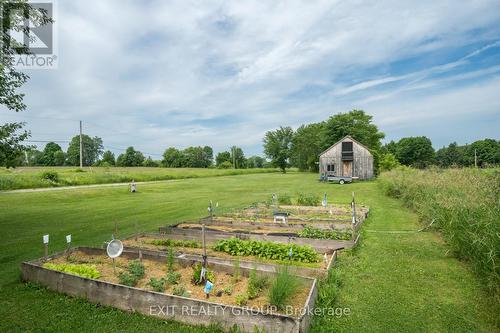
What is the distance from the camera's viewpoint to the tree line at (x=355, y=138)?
4812 cm

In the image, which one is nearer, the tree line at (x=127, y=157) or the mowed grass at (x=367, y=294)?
the mowed grass at (x=367, y=294)

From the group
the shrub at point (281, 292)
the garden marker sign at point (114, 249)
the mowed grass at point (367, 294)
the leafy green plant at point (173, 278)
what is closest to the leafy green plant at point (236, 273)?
the leafy green plant at point (173, 278)

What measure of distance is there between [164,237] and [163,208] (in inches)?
281

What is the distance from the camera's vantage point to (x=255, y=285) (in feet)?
15.9

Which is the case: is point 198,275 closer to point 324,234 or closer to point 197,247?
point 197,247

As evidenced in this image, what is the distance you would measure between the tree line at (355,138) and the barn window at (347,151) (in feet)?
23.0

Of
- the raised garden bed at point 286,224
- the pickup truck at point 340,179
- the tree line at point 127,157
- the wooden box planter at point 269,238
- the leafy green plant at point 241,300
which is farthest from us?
the tree line at point 127,157

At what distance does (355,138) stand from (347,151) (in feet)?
45.4

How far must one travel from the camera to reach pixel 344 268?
6.34m

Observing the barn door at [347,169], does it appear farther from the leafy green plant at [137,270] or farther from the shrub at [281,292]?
the shrub at [281,292]

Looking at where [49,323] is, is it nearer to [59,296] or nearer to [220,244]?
[59,296]

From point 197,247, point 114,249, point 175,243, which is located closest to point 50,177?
point 175,243

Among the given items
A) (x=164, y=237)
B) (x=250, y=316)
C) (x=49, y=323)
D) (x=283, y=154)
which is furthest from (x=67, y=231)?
(x=283, y=154)

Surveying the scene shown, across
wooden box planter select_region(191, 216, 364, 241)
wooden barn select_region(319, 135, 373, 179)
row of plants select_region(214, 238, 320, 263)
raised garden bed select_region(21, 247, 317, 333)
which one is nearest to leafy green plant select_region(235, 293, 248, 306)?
raised garden bed select_region(21, 247, 317, 333)
